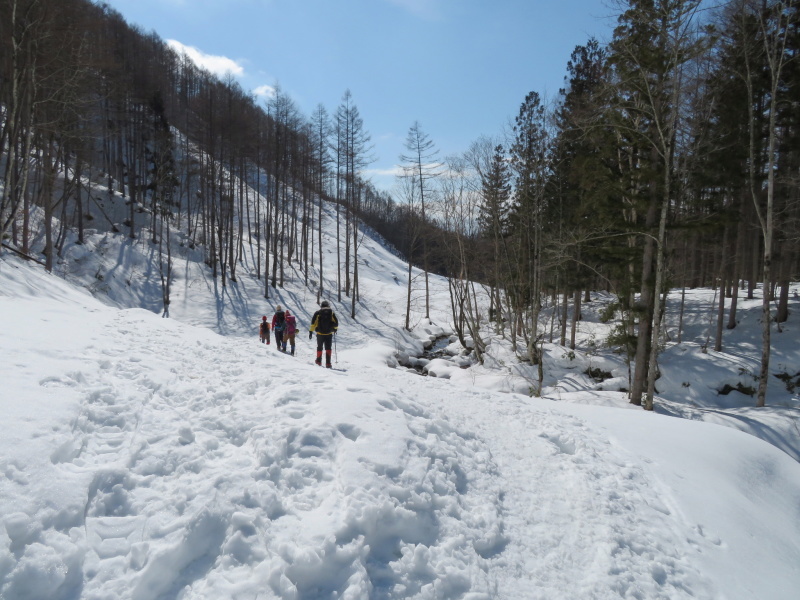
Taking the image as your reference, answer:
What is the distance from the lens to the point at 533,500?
4.49 metres

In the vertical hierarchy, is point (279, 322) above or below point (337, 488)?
above

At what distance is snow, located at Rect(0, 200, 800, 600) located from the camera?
271cm

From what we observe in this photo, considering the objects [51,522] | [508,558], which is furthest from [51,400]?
[508,558]

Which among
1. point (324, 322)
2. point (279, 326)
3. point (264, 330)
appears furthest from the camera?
point (264, 330)

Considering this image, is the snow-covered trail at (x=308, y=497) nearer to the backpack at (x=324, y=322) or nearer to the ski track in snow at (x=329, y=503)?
the ski track in snow at (x=329, y=503)

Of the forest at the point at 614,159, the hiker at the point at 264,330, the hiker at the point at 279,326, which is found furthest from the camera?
the hiker at the point at 264,330

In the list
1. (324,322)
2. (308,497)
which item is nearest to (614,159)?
(324,322)

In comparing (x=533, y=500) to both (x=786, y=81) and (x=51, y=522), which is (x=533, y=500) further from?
(x=786, y=81)

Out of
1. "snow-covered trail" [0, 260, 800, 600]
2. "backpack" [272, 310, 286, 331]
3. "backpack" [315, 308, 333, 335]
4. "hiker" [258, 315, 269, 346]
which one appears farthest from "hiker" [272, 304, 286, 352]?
"snow-covered trail" [0, 260, 800, 600]

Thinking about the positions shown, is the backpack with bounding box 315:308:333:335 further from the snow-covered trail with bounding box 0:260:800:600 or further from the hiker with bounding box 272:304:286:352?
the snow-covered trail with bounding box 0:260:800:600

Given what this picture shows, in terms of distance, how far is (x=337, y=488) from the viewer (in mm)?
3660

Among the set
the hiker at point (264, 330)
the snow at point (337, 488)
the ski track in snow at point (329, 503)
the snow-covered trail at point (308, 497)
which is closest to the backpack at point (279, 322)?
the hiker at point (264, 330)

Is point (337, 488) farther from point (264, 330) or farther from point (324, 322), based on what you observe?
point (264, 330)

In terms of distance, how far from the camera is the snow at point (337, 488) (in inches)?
107
